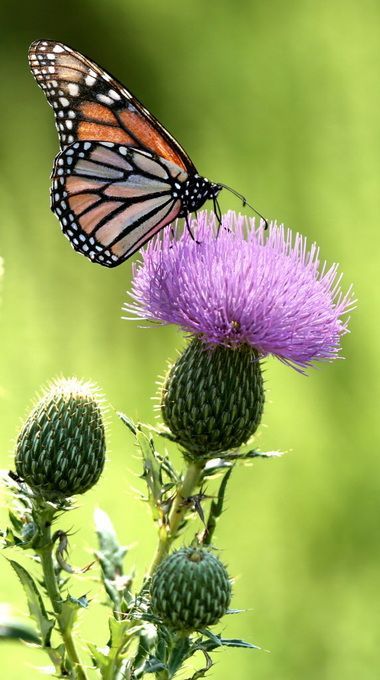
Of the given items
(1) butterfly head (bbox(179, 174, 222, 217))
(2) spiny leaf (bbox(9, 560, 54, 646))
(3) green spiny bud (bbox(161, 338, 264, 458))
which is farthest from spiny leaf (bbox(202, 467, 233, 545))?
(1) butterfly head (bbox(179, 174, 222, 217))

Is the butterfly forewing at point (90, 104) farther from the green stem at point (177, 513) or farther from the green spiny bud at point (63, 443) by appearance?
the green stem at point (177, 513)

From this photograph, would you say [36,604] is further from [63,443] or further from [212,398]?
[212,398]

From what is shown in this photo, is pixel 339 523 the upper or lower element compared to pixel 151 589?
upper

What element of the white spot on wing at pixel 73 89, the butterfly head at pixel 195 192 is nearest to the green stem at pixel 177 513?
the butterfly head at pixel 195 192

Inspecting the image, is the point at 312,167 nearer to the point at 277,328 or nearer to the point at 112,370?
the point at 112,370

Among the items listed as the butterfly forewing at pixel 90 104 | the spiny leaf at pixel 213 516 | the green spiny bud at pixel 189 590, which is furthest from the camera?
the butterfly forewing at pixel 90 104

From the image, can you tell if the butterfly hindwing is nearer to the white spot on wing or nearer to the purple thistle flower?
the white spot on wing

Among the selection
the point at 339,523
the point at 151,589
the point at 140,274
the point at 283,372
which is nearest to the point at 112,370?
the point at 283,372
